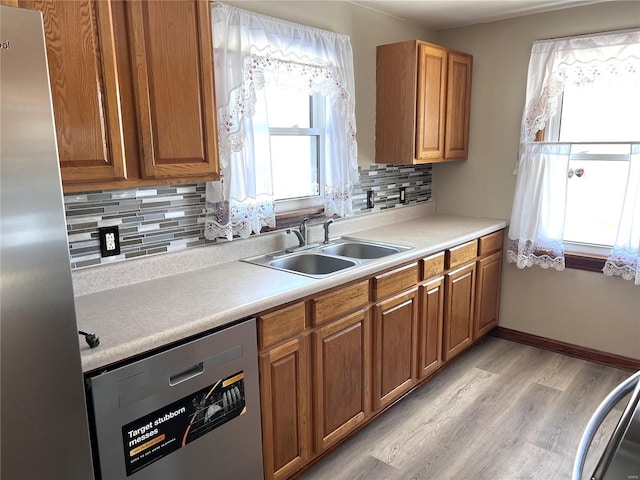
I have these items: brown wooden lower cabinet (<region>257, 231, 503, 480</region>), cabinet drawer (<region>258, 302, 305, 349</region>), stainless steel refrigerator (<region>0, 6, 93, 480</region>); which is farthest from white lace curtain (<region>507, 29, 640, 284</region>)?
stainless steel refrigerator (<region>0, 6, 93, 480</region>)

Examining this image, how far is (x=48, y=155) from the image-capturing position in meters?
1.09

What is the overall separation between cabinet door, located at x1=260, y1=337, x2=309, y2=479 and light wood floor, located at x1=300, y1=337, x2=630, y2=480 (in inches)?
10.0

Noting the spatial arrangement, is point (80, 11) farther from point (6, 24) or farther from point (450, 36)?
point (450, 36)

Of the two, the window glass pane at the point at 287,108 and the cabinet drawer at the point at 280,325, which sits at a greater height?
the window glass pane at the point at 287,108

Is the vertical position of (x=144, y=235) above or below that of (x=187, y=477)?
above

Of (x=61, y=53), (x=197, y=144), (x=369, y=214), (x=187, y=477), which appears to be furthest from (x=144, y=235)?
(x=369, y=214)

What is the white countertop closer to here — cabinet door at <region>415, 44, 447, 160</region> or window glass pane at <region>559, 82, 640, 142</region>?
cabinet door at <region>415, 44, 447, 160</region>

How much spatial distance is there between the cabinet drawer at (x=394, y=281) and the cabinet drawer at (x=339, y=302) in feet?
0.23

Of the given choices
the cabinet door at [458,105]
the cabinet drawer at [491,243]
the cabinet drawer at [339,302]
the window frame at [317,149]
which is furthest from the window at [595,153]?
the cabinet drawer at [339,302]

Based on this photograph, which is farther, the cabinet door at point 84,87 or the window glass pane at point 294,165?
the window glass pane at point 294,165

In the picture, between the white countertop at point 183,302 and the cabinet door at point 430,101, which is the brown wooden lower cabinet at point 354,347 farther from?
the cabinet door at point 430,101

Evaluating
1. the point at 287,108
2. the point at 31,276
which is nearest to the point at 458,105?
the point at 287,108

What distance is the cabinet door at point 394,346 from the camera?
95.9 inches

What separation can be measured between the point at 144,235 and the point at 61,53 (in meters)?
0.86
